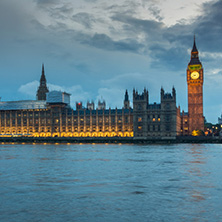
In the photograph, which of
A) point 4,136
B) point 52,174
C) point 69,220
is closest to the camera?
point 69,220

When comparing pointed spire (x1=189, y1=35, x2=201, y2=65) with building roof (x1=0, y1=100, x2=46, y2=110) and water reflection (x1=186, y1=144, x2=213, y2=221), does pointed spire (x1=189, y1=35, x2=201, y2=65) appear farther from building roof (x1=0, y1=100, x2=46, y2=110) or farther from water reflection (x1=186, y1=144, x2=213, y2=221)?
water reflection (x1=186, y1=144, x2=213, y2=221)

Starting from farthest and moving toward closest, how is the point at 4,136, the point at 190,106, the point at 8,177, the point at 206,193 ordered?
1. the point at 4,136
2. the point at 190,106
3. the point at 8,177
4. the point at 206,193

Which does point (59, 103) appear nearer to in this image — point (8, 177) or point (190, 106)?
point (190, 106)

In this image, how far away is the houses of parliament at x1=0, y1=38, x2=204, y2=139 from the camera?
547ft

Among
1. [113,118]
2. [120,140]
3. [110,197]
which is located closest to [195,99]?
[113,118]

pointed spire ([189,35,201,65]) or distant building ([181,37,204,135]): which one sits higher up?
pointed spire ([189,35,201,65])

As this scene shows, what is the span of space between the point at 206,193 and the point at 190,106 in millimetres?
154658

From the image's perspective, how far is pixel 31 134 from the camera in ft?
616

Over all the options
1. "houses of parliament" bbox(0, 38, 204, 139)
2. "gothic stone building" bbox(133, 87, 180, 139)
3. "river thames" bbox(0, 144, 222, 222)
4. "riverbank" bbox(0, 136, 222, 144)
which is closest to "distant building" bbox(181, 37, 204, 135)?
"houses of parliament" bbox(0, 38, 204, 139)

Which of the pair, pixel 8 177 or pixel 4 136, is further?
pixel 4 136

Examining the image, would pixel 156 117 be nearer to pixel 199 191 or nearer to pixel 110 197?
pixel 199 191

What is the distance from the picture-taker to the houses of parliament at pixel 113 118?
16688 cm

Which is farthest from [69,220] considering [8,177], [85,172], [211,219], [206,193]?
[85,172]

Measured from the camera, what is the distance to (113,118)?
582 ft
